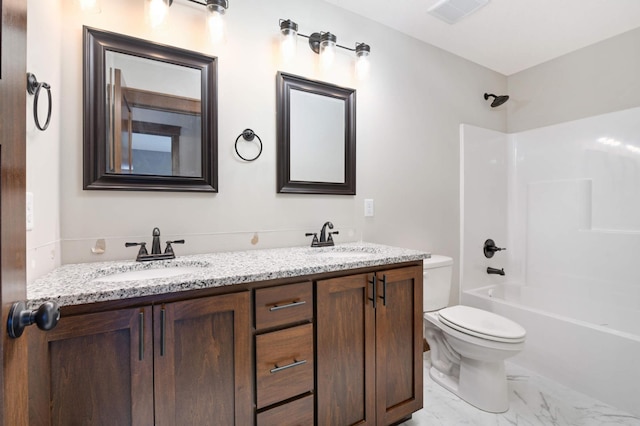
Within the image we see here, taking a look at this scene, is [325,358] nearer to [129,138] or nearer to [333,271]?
[333,271]

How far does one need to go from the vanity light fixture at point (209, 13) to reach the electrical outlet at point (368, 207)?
4.11 feet

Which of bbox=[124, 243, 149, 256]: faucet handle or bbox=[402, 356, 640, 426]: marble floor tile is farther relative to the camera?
bbox=[402, 356, 640, 426]: marble floor tile

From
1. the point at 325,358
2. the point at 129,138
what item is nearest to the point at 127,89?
the point at 129,138

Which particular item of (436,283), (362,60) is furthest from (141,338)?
(362,60)

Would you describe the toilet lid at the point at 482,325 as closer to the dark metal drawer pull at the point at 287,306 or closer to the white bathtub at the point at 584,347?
the white bathtub at the point at 584,347

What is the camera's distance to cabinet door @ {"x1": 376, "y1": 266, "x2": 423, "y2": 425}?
142 cm

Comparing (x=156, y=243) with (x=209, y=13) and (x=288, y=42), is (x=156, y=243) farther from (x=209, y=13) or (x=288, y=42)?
(x=288, y=42)

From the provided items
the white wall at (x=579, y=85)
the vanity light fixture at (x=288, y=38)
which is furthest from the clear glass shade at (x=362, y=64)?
the white wall at (x=579, y=85)

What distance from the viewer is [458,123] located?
2.53m

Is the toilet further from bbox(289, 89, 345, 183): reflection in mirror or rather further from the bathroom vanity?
bbox(289, 89, 345, 183): reflection in mirror

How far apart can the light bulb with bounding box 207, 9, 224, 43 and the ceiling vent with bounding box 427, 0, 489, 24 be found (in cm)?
134

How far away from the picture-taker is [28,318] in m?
0.54

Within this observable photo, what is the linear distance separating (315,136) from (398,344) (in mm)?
1249

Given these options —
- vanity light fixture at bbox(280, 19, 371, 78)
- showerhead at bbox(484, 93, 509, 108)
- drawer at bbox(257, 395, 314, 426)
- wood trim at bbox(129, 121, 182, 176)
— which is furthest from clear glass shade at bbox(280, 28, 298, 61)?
showerhead at bbox(484, 93, 509, 108)
